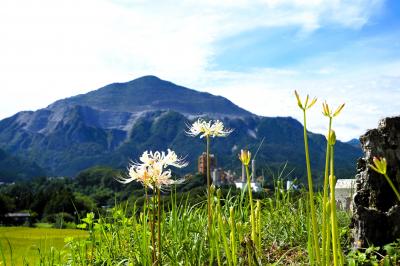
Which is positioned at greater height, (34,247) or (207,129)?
(207,129)

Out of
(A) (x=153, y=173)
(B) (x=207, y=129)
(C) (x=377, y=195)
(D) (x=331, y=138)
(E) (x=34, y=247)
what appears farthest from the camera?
(E) (x=34, y=247)

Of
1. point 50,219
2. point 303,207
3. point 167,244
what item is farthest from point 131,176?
point 50,219

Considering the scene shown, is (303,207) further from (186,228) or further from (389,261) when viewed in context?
(389,261)

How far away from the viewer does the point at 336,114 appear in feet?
5.95

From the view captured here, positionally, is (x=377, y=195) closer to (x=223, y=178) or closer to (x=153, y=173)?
(x=153, y=173)

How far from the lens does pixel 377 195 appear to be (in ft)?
14.2

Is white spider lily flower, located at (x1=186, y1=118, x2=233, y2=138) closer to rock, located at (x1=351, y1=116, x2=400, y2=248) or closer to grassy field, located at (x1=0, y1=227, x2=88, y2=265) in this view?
rock, located at (x1=351, y1=116, x2=400, y2=248)

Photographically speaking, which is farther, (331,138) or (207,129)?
(207,129)

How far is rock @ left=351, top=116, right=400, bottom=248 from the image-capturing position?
4.27m

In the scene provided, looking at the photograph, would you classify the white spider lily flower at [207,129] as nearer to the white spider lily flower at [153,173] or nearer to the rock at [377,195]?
the white spider lily flower at [153,173]

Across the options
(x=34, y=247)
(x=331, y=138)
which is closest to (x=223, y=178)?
(x=34, y=247)

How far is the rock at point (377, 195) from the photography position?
14.0 feet

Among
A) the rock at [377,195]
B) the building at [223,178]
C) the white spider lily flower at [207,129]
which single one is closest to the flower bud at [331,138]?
the white spider lily flower at [207,129]

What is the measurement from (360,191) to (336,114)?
277 cm
